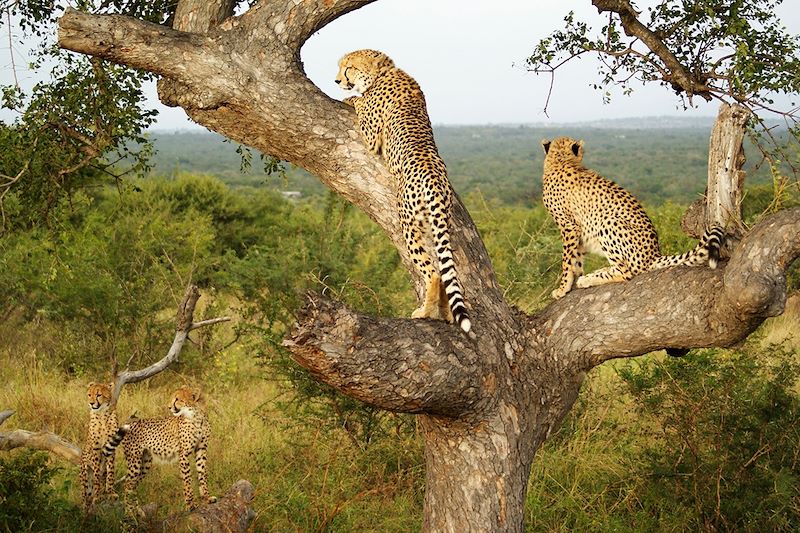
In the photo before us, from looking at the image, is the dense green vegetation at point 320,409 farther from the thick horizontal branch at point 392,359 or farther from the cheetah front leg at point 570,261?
the cheetah front leg at point 570,261

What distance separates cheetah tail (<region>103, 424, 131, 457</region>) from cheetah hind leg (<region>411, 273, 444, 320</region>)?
2212mm

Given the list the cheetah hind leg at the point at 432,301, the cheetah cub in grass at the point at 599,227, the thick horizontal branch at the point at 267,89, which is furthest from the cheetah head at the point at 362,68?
the cheetah hind leg at the point at 432,301

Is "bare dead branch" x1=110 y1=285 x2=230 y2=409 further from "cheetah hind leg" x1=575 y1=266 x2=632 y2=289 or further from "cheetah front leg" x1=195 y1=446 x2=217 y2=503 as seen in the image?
"cheetah hind leg" x1=575 y1=266 x2=632 y2=289

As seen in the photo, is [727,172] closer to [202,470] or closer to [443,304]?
[443,304]

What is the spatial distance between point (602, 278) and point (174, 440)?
278 centimetres

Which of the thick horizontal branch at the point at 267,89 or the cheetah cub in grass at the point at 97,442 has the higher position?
the thick horizontal branch at the point at 267,89

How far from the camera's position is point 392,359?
3.77 m

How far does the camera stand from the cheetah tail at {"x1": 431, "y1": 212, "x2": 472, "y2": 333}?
4137mm

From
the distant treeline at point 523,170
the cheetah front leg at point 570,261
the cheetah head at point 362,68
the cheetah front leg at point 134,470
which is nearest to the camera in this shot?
the cheetah front leg at point 570,261

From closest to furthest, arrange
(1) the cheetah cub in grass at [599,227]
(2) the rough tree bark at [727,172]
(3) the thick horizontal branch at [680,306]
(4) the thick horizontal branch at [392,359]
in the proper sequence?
(4) the thick horizontal branch at [392,359], (3) the thick horizontal branch at [680,306], (2) the rough tree bark at [727,172], (1) the cheetah cub in grass at [599,227]

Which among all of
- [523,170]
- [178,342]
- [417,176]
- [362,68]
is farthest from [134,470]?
[523,170]

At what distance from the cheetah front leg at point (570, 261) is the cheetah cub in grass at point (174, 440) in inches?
91.3

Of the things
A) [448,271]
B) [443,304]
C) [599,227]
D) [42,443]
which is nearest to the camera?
[448,271]

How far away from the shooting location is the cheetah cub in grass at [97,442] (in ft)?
17.8
